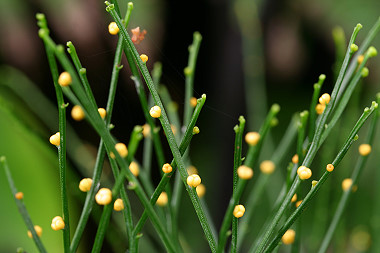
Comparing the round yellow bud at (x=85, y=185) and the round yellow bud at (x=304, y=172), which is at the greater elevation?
the round yellow bud at (x=304, y=172)

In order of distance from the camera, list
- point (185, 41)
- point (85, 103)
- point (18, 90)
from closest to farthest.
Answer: point (85, 103)
point (18, 90)
point (185, 41)

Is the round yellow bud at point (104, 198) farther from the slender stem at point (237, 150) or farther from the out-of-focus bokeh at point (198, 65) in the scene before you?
the out-of-focus bokeh at point (198, 65)

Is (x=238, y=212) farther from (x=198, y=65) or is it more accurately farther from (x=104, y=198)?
(x=198, y=65)

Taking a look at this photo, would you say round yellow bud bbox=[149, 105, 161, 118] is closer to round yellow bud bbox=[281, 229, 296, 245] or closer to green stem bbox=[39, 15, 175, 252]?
green stem bbox=[39, 15, 175, 252]

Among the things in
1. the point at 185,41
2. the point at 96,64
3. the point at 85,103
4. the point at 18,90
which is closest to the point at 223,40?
the point at 185,41

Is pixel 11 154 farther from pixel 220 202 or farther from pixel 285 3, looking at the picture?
pixel 285 3

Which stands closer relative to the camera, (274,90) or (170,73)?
(170,73)

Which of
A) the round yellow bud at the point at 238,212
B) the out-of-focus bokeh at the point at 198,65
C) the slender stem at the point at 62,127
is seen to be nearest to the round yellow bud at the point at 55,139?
the slender stem at the point at 62,127

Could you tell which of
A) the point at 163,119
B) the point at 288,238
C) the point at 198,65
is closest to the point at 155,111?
the point at 163,119

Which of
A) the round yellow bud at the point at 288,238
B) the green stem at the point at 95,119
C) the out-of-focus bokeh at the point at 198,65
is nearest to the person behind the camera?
the green stem at the point at 95,119
